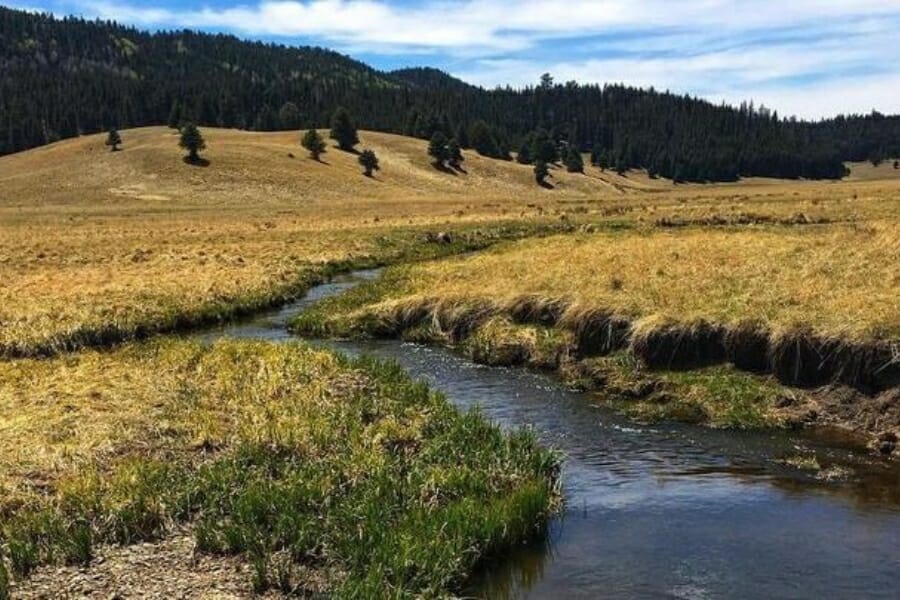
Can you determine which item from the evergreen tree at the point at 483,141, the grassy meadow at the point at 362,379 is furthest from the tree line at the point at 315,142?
the grassy meadow at the point at 362,379

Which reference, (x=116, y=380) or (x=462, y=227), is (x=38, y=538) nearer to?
(x=116, y=380)

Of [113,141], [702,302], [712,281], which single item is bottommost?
[702,302]

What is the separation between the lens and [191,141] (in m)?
113

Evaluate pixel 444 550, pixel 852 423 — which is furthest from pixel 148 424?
pixel 852 423

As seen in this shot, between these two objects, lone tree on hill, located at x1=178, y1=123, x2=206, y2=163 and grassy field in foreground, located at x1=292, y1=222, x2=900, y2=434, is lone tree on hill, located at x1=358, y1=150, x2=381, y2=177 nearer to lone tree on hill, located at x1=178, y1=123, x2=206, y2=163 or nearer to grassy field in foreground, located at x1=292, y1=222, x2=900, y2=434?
lone tree on hill, located at x1=178, y1=123, x2=206, y2=163

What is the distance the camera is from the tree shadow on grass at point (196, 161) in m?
113

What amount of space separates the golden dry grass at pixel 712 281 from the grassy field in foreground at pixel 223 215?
30.3 feet

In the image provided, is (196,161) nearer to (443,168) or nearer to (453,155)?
(443,168)

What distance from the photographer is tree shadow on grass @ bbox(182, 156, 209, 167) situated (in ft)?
371

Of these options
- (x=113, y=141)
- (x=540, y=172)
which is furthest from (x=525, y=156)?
(x=113, y=141)

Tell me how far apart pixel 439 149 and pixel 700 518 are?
419 feet

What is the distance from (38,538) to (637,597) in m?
7.54

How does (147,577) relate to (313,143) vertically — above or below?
below

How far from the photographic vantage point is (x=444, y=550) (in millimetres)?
10047
